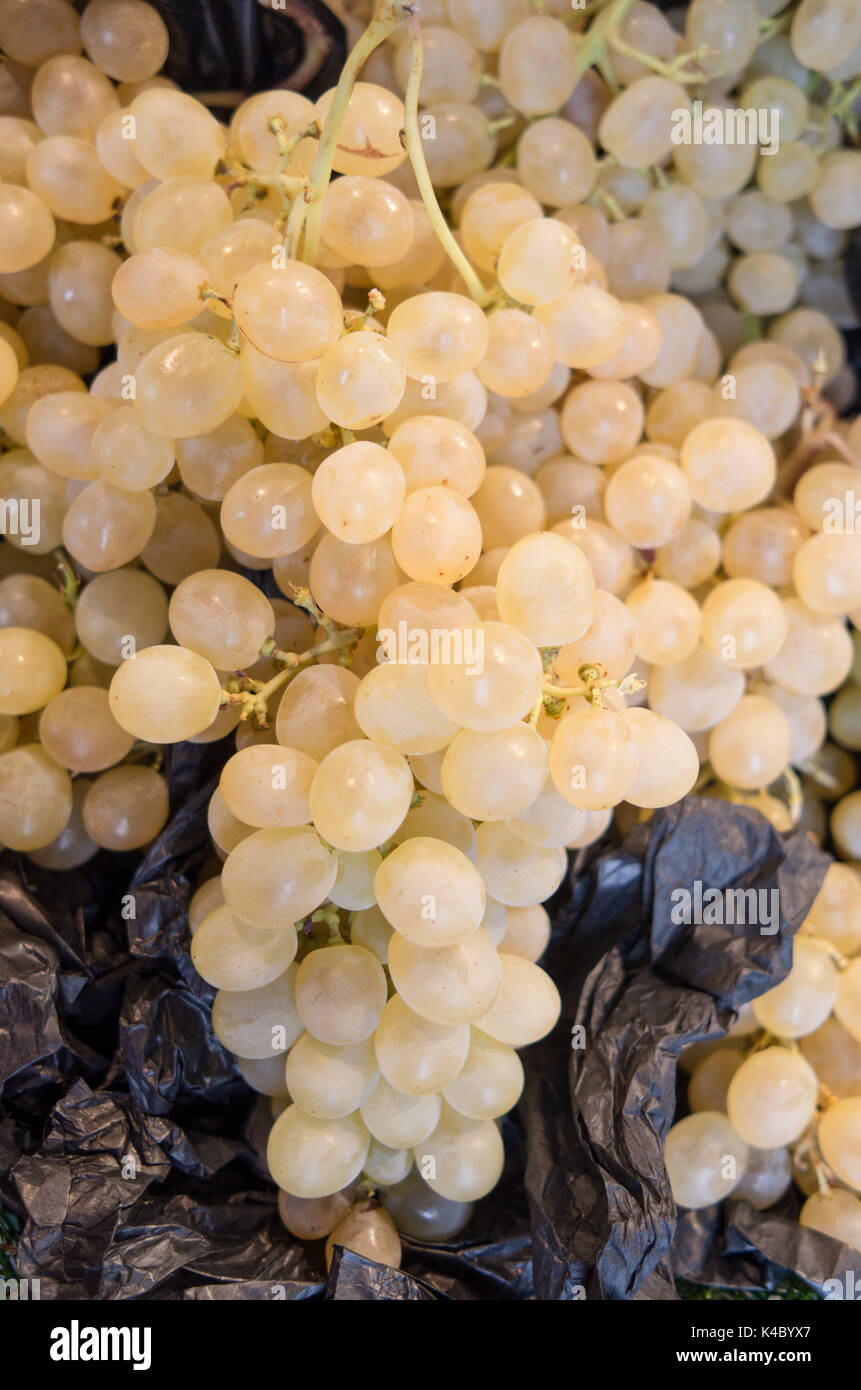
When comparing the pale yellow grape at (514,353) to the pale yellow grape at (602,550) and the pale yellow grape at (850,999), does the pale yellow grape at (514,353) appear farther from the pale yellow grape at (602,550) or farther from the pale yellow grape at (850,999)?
the pale yellow grape at (850,999)

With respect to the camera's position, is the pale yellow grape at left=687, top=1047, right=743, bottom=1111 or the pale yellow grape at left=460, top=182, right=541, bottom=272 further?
the pale yellow grape at left=687, top=1047, right=743, bottom=1111

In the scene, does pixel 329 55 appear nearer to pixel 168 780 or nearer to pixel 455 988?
pixel 168 780

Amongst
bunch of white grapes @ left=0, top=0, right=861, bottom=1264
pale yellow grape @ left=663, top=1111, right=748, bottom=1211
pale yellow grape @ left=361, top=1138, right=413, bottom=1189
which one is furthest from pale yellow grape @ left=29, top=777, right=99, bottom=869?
pale yellow grape @ left=663, top=1111, right=748, bottom=1211

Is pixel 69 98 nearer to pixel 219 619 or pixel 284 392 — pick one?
pixel 284 392

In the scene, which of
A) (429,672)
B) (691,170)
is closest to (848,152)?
(691,170)

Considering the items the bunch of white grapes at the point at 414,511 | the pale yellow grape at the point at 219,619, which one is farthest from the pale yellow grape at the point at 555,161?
the pale yellow grape at the point at 219,619

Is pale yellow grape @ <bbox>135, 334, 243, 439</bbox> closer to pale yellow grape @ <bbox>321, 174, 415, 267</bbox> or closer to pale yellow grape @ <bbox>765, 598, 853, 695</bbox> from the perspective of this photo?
pale yellow grape @ <bbox>321, 174, 415, 267</bbox>
